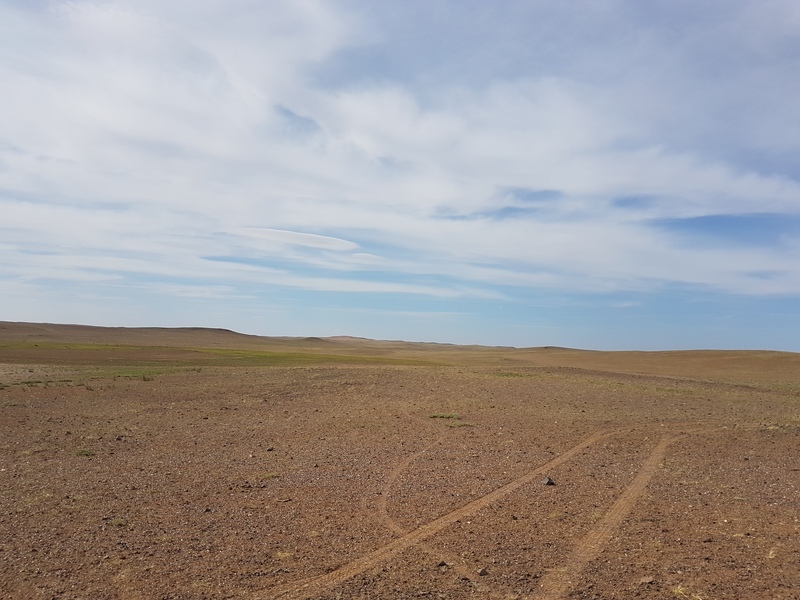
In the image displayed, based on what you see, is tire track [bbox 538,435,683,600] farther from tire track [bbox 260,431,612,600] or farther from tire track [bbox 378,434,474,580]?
tire track [bbox 260,431,612,600]

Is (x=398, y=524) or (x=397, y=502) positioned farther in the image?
(x=397, y=502)

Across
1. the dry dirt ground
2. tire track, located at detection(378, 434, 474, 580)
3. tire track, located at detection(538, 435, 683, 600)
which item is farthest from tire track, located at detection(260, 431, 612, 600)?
tire track, located at detection(538, 435, 683, 600)

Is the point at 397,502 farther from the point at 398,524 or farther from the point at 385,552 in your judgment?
the point at 385,552

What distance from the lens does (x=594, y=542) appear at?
24.5 feet

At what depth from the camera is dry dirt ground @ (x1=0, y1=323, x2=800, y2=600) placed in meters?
6.33

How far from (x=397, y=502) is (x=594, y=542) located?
2.94m

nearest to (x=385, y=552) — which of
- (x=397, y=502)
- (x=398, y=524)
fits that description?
(x=398, y=524)

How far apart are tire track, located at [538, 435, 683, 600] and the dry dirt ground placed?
0.09 feet

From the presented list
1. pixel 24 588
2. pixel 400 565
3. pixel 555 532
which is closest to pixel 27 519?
pixel 24 588

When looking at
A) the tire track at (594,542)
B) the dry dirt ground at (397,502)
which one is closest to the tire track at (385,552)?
the dry dirt ground at (397,502)

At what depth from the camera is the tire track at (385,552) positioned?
601cm

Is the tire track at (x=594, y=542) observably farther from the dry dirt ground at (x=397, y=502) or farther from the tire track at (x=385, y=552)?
the tire track at (x=385, y=552)

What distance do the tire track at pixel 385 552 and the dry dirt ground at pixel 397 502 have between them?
0.03 m

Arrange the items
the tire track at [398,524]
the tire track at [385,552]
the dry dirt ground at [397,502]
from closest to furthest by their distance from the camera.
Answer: the tire track at [385,552]
the dry dirt ground at [397,502]
the tire track at [398,524]
